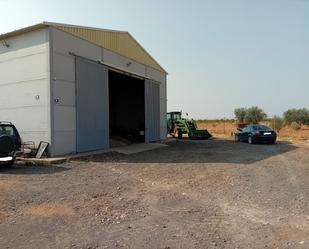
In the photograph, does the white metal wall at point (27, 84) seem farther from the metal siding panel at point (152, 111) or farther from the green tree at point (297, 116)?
the green tree at point (297, 116)

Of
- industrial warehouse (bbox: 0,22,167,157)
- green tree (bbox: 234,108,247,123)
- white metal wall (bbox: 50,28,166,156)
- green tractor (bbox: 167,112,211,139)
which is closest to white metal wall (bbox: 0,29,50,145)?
industrial warehouse (bbox: 0,22,167,157)

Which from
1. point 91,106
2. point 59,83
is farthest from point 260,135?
point 59,83

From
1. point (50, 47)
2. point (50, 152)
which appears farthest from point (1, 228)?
point (50, 47)

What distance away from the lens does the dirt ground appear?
19.6ft

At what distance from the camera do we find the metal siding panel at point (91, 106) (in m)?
20.0

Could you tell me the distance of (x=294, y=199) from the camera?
8.76 m

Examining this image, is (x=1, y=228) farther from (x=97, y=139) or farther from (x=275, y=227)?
(x=97, y=139)

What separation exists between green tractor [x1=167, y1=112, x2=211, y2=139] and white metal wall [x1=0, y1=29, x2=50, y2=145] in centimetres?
1835

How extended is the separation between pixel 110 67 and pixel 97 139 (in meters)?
4.62

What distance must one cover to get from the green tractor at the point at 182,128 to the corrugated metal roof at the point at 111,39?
6.69 m

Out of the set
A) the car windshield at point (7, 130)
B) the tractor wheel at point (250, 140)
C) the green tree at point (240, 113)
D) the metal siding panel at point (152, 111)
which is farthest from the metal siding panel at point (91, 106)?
the green tree at point (240, 113)

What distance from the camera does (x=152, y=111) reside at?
2981 cm

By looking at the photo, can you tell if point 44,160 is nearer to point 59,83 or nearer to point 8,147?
point 8,147

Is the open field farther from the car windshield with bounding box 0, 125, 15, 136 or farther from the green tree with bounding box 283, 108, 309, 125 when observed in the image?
the car windshield with bounding box 0, 125, 15, 136
